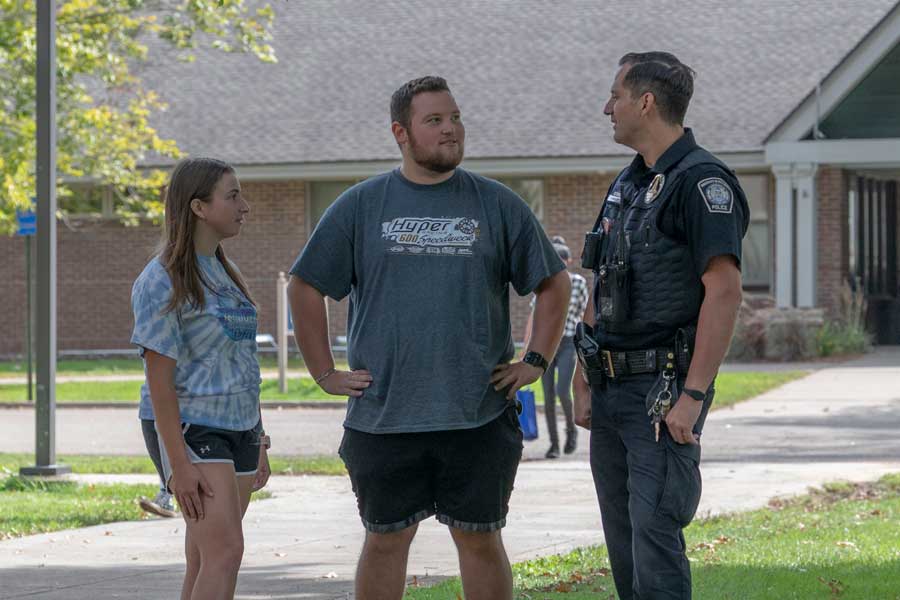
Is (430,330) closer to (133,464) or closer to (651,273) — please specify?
(651,273)

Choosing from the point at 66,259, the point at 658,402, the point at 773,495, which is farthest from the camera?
the point at 66,259

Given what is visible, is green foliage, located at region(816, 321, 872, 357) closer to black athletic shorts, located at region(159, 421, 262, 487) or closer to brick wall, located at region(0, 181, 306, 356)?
brick wall, located at region(0, 181, 306, 356)

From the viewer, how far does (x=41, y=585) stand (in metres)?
7.55

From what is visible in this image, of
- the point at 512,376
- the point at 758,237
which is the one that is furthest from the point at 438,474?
the point at 758,237

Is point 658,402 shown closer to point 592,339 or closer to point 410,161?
point 592,339

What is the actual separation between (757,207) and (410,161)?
75.3 ft

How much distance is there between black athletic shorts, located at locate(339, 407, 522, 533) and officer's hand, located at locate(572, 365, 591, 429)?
23 centimetres

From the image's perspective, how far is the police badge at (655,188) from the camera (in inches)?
203

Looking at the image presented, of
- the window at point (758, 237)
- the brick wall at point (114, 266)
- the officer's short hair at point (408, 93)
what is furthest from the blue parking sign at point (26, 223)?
the officer's short hair at point (408, 93)

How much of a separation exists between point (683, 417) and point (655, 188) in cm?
74

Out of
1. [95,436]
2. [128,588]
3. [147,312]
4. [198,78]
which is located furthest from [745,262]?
[147,312]

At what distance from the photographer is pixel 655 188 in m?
5.16

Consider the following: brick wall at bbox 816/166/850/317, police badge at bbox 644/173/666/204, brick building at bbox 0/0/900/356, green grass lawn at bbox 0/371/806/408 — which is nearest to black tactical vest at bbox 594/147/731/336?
police badge at bbox 644/173/666/204

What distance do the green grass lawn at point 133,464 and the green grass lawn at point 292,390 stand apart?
5008 millimetres
